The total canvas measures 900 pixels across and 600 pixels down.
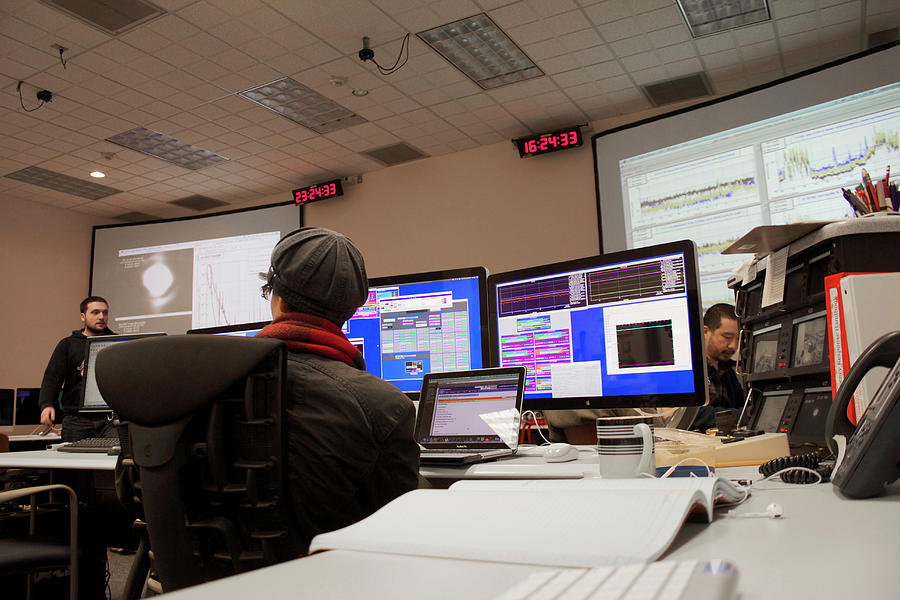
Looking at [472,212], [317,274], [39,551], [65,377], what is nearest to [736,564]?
[317,274]

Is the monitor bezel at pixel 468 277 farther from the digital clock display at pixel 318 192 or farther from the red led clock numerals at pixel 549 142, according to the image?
the digital clock display at pixel 318 192

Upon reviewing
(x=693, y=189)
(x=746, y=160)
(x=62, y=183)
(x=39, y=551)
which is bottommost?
(x=39, y=551)

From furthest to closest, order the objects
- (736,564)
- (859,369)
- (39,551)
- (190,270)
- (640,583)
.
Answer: (190,270)
(39,551)
(859,369)
(736,564)
(640,583)

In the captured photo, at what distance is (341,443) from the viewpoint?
1269 mm

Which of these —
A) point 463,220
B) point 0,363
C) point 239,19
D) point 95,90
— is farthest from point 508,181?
point 0,363

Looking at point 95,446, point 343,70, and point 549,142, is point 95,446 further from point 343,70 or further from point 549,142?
point 549,142

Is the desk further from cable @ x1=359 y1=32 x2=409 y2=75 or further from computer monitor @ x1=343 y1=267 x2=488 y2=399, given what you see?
cable @ x1=359 y1=32 x2=409 y2=75

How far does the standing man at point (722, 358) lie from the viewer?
11.4ft

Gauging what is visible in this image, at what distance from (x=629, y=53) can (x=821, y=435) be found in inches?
150

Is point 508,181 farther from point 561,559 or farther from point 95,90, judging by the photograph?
point 561,559

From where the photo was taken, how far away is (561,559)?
50cm

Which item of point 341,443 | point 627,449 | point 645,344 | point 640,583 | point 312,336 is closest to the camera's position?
point 640,583

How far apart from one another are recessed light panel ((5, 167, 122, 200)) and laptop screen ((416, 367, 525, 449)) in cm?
593

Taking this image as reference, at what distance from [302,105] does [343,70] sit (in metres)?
0.63
